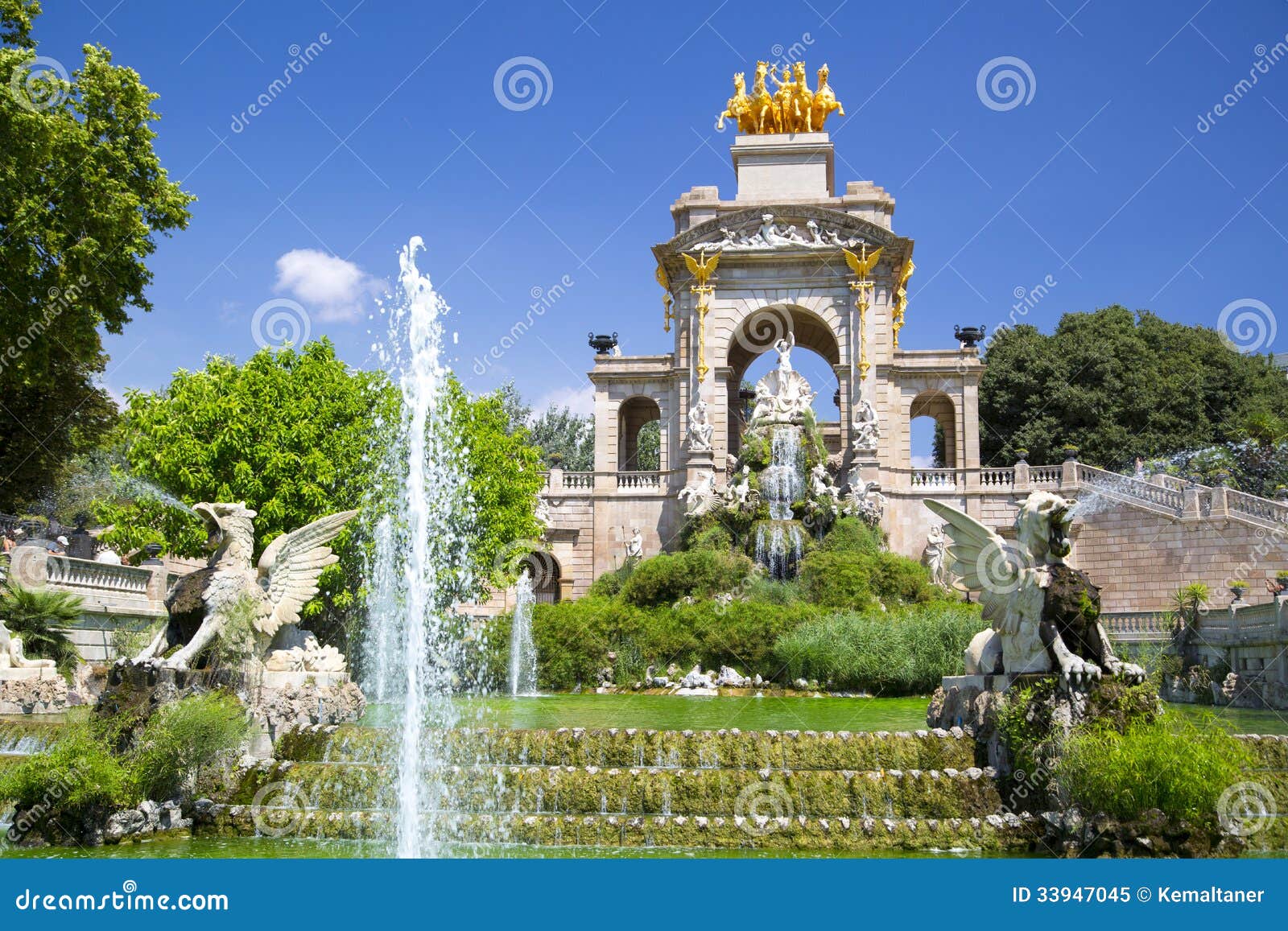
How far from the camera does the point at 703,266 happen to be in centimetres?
3838

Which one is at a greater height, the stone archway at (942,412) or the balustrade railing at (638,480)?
the stone archway at (942,412)

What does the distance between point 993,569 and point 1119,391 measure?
3808 cm

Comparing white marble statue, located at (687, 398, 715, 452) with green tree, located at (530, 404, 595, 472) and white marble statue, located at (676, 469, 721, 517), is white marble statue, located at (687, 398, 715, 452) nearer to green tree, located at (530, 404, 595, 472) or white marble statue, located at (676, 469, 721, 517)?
white marble statue, located at (676, 469, 721, 517)

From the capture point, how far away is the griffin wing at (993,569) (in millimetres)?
12578

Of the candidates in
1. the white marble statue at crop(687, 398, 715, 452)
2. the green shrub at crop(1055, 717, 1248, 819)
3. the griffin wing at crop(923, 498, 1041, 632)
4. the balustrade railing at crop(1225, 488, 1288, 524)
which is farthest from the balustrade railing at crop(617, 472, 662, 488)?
the green shrub at crop(1055, 717, 1248, 819)

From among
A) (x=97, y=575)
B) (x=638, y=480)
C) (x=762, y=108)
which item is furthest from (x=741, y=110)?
(x=97, y=575)

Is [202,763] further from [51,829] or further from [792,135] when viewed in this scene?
[792,135]

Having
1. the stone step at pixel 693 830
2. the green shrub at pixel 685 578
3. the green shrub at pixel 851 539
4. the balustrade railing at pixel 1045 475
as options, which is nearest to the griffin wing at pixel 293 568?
the stone step at pixel 693 830

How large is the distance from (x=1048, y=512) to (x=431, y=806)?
24.6 feet

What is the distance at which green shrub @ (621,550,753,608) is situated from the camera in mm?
29500

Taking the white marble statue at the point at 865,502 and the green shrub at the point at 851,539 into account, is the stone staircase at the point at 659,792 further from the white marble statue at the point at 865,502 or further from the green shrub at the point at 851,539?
the white marble statue at the point at 865,502

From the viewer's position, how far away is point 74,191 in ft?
68.7

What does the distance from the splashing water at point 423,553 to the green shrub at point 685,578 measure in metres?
4.63

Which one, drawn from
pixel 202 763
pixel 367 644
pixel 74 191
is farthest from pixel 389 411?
pixel 202 763
